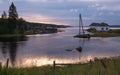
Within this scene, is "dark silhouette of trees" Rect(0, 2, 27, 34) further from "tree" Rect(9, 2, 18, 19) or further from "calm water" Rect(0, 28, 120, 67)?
"calm water" Rect(0, 28, 120, 67)

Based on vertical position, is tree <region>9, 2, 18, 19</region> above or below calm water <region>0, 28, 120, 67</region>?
above

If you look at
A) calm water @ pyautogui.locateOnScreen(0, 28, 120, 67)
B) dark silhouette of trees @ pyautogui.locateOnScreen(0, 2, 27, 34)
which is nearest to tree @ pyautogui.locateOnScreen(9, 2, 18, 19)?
dark silhouette of trees @ pyautogui.locateOnScreen(0, 2, 27, 34)

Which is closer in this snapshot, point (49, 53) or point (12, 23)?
point (49, 53)

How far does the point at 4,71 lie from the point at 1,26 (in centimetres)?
12843

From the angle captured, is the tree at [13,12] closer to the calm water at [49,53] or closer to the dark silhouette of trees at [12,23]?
the dark silhouette of trees at [12,23]

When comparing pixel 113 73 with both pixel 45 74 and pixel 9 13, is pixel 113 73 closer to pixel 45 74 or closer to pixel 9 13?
pixel 45 74

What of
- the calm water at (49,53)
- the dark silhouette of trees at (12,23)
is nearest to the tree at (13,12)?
the dark silhouette of trees at (12,23)

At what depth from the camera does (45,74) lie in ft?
40.1

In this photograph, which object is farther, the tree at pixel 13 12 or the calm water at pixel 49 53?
the tree at pixel 13 12

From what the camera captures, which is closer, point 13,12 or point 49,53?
point 49,53

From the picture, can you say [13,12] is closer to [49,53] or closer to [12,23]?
[12,23]

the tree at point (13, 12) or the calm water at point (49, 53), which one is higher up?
the tree at point (13, 12)

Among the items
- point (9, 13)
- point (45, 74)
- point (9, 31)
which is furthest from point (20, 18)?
point (45, 74)

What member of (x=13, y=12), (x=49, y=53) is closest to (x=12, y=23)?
(x=13, y=12)
